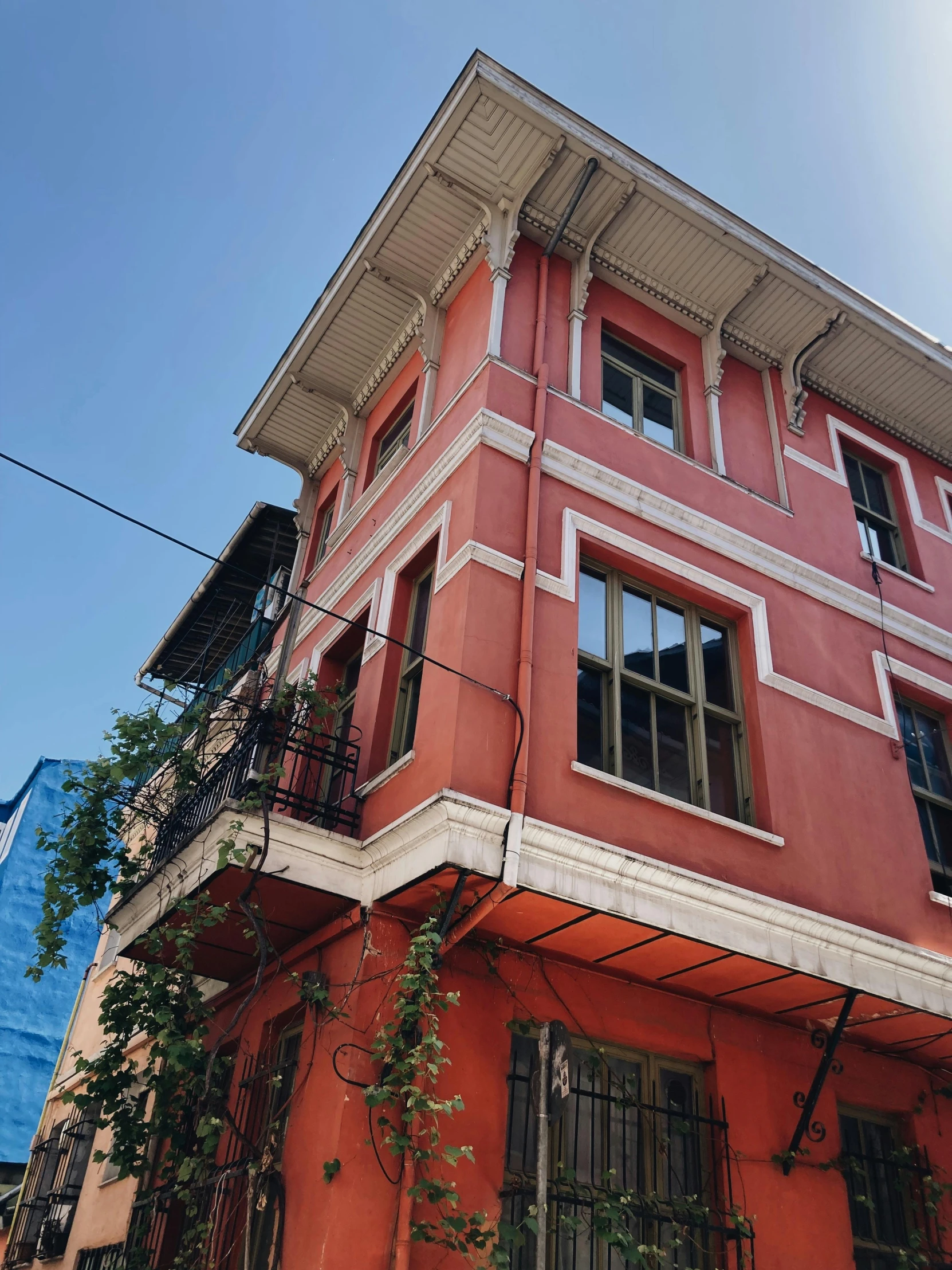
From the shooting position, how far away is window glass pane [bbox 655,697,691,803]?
8.48 m

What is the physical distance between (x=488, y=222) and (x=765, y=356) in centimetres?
360

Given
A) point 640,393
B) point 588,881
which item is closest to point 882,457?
point 640,393

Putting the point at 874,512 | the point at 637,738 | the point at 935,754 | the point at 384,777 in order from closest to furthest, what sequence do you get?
the point at 384,777 < the point at 637,738 < the point at 935,754 < the point at 874,512

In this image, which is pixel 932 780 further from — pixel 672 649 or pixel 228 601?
pixel 228 601

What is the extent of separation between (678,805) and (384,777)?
222 cm

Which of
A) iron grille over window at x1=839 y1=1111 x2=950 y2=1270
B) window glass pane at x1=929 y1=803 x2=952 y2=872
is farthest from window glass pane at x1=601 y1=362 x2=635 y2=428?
iron grille over window at x1=839 y1=1111 x2=950 y2=1270

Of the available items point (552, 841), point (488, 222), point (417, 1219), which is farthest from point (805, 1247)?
point (488, 222)

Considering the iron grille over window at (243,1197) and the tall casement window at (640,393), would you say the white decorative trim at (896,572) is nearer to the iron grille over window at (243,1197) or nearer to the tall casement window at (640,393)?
the tall casement window at (640,393)

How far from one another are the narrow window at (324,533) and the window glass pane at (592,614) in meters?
5.04

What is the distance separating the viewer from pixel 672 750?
869 cm

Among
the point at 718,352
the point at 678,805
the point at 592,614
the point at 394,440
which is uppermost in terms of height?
the point at 718,352

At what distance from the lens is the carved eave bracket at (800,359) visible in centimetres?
1177

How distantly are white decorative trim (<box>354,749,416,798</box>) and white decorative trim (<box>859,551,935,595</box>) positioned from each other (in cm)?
566

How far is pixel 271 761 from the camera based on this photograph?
9.39m
